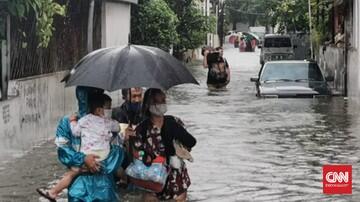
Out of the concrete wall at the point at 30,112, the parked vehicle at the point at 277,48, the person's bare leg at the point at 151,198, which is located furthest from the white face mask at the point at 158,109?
the parked vehicle at the point at 277,48

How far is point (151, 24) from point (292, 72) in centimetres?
1275

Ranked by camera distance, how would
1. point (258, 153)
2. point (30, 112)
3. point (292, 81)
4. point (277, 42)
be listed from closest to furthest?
Answer: point (258, 153), point (30, 112), point (292, 81), point (277, 42)

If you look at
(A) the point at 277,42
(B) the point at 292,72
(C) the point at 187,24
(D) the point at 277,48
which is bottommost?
(B) the point at 292,72

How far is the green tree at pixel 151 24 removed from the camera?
1251 inches

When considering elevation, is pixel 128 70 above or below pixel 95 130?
above

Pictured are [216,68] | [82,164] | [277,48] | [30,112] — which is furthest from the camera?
[277,48]

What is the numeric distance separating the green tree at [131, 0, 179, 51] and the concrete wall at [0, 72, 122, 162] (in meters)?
16.0

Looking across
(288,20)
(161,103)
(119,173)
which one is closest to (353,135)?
(119,173)

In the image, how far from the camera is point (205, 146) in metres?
13.1

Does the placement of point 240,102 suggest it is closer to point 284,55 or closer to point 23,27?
point 23,27

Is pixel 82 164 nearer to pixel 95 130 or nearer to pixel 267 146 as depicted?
pixel 95 130

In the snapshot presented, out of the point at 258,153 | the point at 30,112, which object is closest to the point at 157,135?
the point at 258,153

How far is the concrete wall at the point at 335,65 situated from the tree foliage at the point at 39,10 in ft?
41.4

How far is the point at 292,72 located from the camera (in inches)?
802
